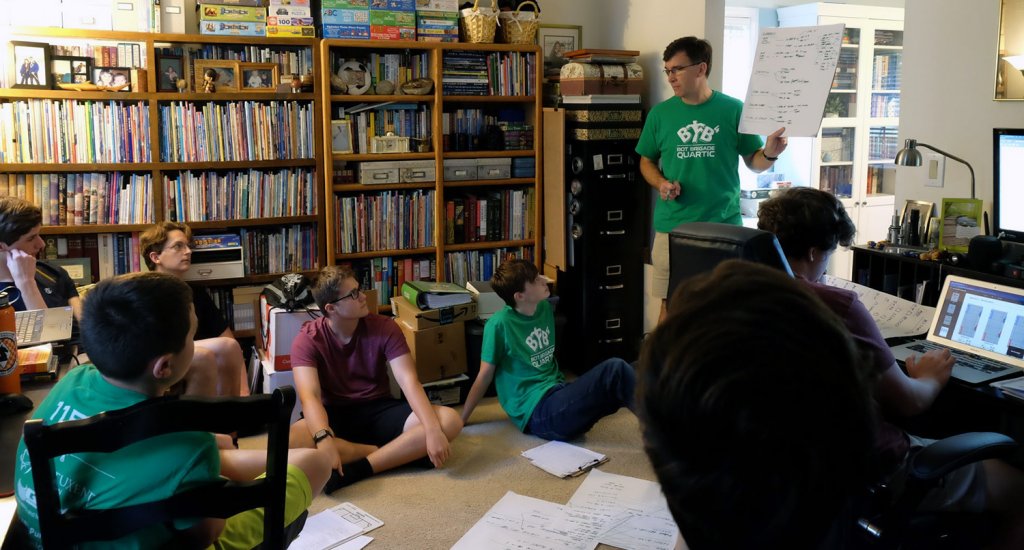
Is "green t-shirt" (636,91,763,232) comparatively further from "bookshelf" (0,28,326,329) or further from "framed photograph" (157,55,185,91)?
"framed photograph" (157,55,185,91)

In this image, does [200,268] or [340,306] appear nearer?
[340,306]

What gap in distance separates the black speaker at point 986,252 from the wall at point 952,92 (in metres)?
0.50

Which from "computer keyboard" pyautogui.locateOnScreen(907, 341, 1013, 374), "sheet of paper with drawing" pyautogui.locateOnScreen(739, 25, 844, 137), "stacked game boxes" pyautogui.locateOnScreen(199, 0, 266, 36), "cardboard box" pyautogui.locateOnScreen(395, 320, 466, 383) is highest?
"stacked game boxes" pyautogui.locateOnScreen(199, 0, 266, 36)

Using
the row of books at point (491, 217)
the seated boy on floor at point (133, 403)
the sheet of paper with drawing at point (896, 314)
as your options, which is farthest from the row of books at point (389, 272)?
the seated boy on floor at point (133, 403)

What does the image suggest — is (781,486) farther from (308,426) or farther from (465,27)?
(465,27)

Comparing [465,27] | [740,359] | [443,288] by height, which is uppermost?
[465,27]

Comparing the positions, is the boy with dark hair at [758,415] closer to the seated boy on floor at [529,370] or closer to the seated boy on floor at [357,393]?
the seated boy on floor at [357,393]

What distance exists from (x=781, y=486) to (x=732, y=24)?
5870mm

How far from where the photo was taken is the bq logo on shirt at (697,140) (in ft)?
12.7

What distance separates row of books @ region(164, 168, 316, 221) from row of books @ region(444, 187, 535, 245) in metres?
0.76

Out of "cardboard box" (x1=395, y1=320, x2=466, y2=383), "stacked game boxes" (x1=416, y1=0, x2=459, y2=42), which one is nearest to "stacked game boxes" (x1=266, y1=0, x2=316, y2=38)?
"stacked game boxes" (x1=416, y1=0, x2=459, y2=42)

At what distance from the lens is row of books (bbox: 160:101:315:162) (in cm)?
400

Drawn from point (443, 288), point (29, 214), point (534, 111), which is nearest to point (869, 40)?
point (534, 111)

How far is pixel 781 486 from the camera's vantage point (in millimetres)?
691
